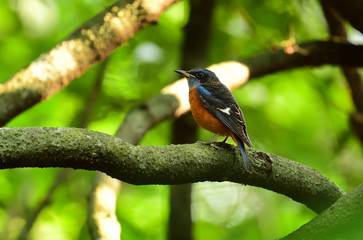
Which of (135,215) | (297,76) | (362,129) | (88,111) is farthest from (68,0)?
(362,129)

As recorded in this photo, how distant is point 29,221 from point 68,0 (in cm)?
308

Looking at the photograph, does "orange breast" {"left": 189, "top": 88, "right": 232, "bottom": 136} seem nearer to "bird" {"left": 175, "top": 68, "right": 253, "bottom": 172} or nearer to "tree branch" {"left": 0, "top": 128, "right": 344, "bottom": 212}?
"bird" {"left": 175, "top": 68, "right": 253, "bottom": 172}

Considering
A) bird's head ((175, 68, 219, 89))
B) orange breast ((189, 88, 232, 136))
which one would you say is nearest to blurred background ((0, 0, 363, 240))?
bird's head ((175, 68, 219, 89))

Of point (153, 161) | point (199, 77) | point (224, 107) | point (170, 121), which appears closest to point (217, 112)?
point (224, 107)

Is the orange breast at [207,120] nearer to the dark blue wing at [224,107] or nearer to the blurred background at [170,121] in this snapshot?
the dark blue wing at [224,107]

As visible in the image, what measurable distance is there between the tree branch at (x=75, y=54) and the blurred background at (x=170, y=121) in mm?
1381

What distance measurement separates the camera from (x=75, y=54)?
12.6 ft

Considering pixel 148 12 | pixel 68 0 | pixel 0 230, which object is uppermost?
pixel 68 0

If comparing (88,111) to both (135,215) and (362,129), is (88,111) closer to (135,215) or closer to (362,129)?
(135,215)

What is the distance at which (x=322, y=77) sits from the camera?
7098 mm

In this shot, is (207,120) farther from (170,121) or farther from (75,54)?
(170,121)

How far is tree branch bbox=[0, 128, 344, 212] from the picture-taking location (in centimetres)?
195

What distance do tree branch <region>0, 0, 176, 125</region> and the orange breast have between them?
34.0 inches

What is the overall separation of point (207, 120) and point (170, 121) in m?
2.37
